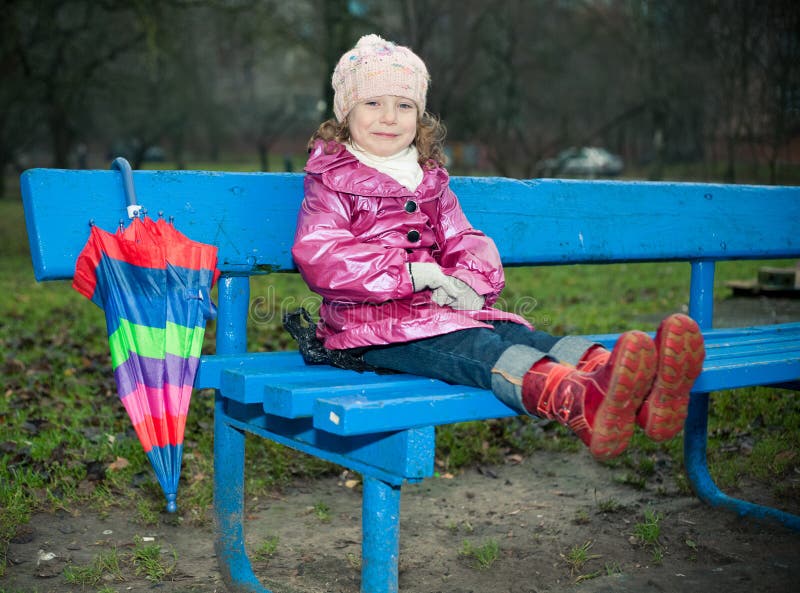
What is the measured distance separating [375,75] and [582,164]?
65.4 ft

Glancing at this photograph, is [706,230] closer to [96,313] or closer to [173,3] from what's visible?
[96,313]

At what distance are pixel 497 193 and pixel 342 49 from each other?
11.4 m

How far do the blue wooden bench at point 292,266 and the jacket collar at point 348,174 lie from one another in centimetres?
16

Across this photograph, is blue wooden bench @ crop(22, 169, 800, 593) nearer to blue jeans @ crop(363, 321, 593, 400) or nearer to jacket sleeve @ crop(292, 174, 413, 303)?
blue jeans @ crop(363, 321, 593, 400)

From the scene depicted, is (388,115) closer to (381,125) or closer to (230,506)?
(381,125)

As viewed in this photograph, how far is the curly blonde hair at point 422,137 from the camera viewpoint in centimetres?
263

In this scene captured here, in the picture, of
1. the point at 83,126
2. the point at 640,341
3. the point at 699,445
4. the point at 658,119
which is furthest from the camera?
the point at 83,126

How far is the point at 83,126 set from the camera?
89.2ft

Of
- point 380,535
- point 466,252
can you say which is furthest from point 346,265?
point 380,535

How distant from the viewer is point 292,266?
8.82ft

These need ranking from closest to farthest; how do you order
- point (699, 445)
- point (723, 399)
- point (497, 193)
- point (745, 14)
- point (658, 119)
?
point (497, 193) → point (699, 445) → point (723, 399) → point (745, 14) → point (658, 119)

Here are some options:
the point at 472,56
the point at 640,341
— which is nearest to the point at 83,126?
the point at 472,56

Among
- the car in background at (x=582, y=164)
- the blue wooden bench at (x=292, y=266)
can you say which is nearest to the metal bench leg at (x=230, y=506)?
the blue wooden bench at (x=292, y=266)

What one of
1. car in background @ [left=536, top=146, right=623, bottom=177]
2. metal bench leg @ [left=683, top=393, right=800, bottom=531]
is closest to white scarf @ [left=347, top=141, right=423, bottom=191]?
metal bench leg @ [left=683, top=393, right=800, bottom=531]
